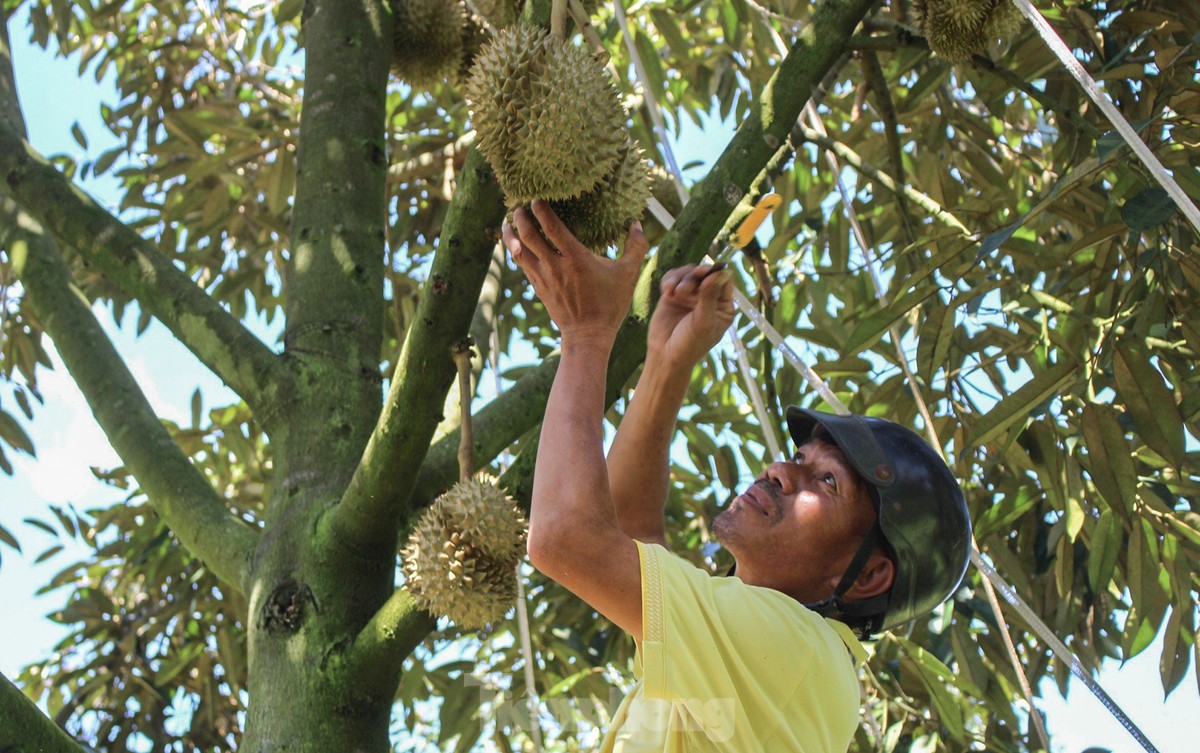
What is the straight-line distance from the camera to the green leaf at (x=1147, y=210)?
183 cm

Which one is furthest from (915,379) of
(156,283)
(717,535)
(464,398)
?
(156,283)

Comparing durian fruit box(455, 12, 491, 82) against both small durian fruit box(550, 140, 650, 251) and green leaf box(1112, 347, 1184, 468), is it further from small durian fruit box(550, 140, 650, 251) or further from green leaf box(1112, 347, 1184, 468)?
green leaf box(1112, 347, 1184, 468)

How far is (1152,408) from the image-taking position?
216 cm

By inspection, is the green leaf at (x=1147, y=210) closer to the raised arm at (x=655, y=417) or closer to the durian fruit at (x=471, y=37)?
the raised arm at (x=655, y=417)

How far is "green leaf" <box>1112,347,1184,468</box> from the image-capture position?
2.15 metres

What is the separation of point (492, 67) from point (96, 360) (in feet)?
4.63

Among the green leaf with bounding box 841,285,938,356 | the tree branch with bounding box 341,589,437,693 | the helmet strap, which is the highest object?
the green leaf with bounding box 841,285,938,356

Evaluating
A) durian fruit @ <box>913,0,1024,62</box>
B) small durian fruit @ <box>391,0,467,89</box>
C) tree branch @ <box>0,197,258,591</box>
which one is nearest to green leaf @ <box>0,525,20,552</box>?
tree branch @ <box>0,197,258,591</box>

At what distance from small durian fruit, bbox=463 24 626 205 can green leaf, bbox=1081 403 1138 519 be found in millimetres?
1188

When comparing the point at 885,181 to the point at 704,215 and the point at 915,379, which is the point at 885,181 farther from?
the point at 704,215

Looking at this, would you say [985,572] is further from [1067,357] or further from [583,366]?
[583,366]

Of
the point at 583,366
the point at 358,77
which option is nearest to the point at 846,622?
the point at 583,366

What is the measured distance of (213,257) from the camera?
4207 millimetres

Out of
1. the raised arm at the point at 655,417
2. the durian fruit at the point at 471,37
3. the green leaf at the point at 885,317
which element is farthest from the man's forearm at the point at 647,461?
the durian fruit at the point at 471,37
